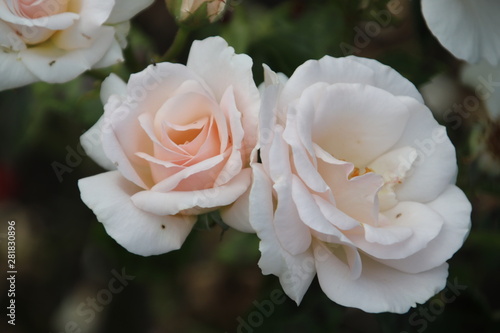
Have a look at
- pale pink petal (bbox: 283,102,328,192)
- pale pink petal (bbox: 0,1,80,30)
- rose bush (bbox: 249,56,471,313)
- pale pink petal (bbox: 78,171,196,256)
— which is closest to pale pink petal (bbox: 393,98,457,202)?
rose bush (bbox: 249,56,471,313)

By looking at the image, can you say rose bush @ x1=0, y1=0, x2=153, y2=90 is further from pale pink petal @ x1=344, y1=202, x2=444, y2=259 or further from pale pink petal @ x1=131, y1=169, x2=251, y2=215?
pale pink petal @ x1=344, y1=202, x2=444, y2=259

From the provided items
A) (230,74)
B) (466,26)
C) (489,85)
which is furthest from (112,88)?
(489,85)

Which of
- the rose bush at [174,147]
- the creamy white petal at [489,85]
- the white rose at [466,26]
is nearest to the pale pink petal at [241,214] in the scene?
the rose bush at [174,147]

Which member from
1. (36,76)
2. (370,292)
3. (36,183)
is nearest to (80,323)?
(36,183)

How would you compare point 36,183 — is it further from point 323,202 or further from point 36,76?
point 323,202

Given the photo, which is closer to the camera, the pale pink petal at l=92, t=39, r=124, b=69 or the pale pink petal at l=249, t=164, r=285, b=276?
the pale pink petal at l=249, t=164, r=285, b=276

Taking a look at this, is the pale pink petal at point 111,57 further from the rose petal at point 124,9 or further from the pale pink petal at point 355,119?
the pale pink petal at point 355,119

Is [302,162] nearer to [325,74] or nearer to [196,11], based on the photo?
[325,74]
